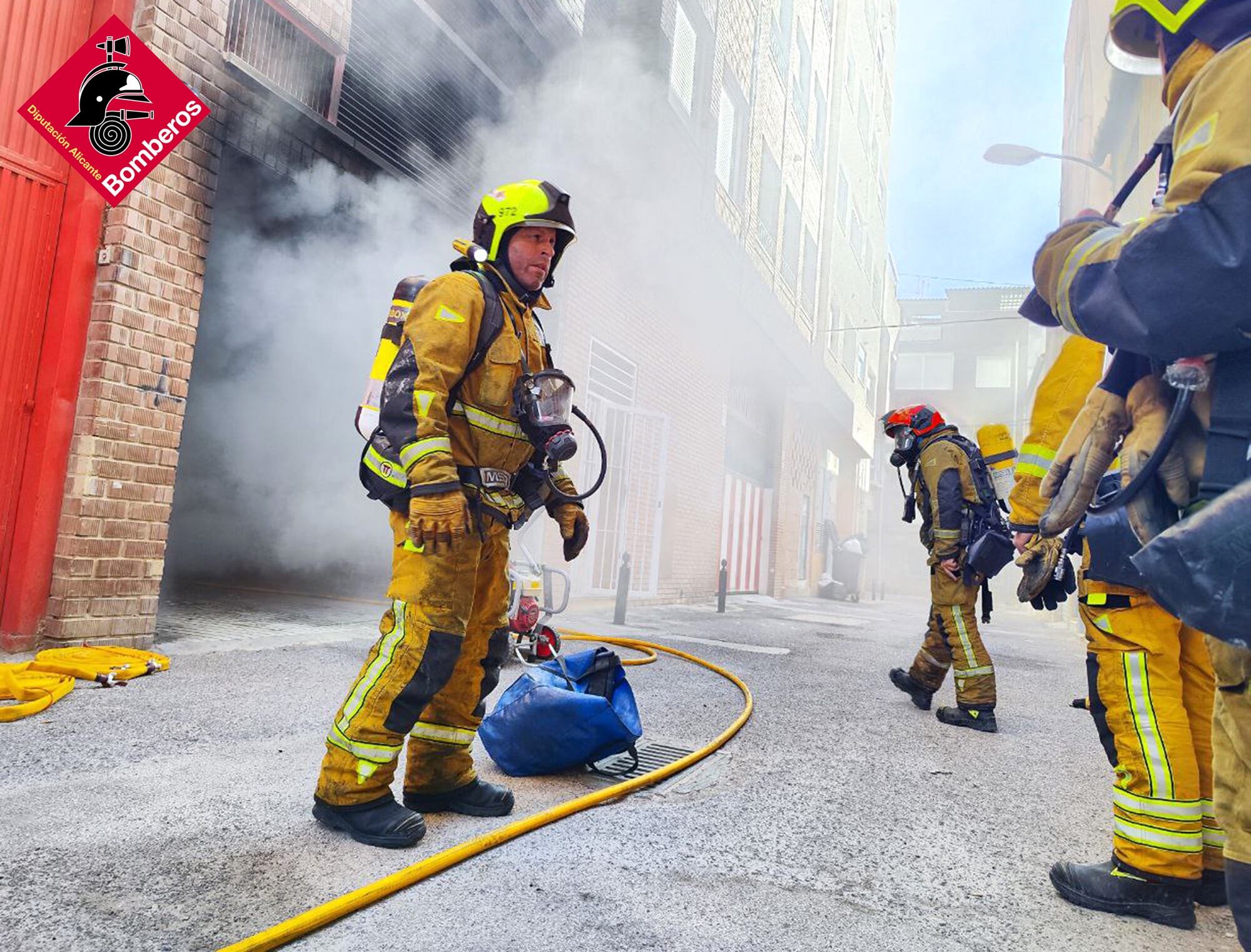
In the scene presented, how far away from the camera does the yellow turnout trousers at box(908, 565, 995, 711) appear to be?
4.21 metres

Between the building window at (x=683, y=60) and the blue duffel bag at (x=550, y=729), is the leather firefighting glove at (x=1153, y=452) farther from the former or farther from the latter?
the building window at (x=683, y=60)

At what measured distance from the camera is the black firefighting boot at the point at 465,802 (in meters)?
2.31

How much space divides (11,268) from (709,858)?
156 inches

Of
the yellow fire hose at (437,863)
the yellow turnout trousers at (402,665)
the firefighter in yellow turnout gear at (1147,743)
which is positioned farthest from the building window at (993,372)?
the yellow turnout trousers at (402,665)

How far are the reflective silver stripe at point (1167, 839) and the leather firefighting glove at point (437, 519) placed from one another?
6.14 feet

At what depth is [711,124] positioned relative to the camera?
10.9m

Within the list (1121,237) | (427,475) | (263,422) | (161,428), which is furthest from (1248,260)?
(263,422)

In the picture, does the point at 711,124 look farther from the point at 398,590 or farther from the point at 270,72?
the point at 398,590

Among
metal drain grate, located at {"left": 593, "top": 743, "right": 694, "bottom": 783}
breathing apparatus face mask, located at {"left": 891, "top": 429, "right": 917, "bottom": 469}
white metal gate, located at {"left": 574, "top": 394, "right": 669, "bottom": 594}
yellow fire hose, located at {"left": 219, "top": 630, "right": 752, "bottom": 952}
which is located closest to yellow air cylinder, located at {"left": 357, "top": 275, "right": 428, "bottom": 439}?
yellow fire hose, located at {"left": 219, "top": 630, "right": 752, "bottom": 952}

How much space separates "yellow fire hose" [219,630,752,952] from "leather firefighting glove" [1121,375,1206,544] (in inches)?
64.3

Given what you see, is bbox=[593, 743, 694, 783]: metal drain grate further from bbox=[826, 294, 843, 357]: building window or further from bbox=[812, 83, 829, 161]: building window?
bbox=[826, 294, 843, 357]: building window

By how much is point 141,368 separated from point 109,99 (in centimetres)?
132

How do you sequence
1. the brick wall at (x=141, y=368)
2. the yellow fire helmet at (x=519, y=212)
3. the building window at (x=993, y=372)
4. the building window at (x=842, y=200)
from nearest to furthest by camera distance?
1. the yellow fire helmet at (x=519, y=212)
2. the brick wall at (x=141, y=368)
3. the building window at (x=842, y=200)
4. the building window at (x=993, y=372)

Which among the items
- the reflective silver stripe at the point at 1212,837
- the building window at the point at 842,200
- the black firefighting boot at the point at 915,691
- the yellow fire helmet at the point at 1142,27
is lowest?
the black firefighting boot at the point at 915,691
